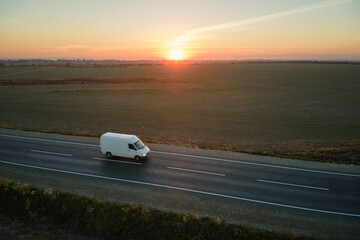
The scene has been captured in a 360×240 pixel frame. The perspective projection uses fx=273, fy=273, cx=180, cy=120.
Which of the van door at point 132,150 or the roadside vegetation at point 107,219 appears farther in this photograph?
the van door at point 132,150

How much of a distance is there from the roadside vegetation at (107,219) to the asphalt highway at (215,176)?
3.84 m

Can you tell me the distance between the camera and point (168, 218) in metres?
14.0

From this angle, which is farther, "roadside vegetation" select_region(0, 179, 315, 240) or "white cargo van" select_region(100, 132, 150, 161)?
"white cargo van" select_region(100, 132, 150, 161)

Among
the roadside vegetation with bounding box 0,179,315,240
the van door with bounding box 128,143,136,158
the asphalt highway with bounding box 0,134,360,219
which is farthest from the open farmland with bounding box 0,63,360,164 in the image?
the roadside vegetation with bounding box 0,179,315,240

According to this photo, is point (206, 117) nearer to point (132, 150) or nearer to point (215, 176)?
point (132, 150)

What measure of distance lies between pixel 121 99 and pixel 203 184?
44.8 metres

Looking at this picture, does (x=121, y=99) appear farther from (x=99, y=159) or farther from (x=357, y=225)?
(x=357, y=225)

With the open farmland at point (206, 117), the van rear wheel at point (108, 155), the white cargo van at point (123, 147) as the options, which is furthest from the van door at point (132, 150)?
the open farmland at point (206, 117)

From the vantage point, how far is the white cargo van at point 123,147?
2239 cm

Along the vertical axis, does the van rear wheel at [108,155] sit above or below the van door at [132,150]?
below

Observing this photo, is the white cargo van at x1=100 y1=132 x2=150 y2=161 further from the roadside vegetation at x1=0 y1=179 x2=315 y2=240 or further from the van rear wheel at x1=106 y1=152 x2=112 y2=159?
the roadside vegetation at x1=0 y1=179 x2=315 y2=240

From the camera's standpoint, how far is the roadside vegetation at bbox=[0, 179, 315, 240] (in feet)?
Answer: 42.7

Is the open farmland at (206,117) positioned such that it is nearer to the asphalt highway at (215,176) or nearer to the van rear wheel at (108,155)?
the asphalt highway at (215,176)

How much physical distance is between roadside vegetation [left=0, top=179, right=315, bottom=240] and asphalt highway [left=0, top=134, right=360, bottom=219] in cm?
384
